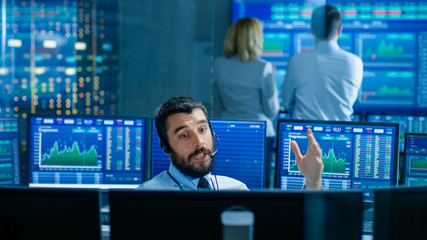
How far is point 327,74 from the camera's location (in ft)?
10.6

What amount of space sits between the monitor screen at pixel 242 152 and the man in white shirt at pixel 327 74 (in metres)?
0.85

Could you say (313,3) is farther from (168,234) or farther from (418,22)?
(168,234)

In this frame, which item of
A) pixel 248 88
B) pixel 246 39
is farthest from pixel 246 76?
pixel 246 39

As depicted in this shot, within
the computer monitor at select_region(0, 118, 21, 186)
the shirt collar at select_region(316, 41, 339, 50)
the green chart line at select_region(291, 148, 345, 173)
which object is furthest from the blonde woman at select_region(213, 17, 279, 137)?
the computer monitor at select_region(0, 118, 21, 186)

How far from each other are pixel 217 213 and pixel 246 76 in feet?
7.56

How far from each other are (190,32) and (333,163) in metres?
2.20

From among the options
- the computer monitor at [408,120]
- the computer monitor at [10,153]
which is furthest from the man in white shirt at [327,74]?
the computer monitor at [10,153]

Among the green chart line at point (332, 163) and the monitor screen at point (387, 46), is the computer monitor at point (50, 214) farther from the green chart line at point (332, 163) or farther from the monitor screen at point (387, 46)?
the monitor screen at point (387, 46)

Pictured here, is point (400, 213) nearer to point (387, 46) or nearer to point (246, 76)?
point (246, 76)

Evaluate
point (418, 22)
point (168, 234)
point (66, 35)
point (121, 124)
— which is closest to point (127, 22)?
point (66, 35)

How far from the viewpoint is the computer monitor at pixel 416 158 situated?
2441 mm

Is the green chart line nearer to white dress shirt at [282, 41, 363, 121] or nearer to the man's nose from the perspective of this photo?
the man's nose

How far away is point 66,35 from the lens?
17.4 feet

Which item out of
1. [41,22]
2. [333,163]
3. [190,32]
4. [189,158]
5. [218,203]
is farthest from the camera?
[41,22]
